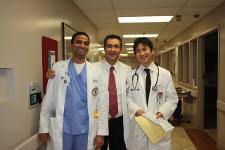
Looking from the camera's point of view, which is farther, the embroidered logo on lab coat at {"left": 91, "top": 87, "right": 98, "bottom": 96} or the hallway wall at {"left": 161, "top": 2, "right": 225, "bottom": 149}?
the hallway wall at {"left": 161, "top": 2, "right": 225, "bottom": 149}

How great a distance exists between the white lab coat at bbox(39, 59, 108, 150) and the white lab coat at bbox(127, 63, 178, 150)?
0.26m

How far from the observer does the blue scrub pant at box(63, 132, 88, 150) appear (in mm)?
2051

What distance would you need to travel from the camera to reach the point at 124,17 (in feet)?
16.4

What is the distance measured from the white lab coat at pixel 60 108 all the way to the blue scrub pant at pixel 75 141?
1.6 inches

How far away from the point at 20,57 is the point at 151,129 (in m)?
1.22

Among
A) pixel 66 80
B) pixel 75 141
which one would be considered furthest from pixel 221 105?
pixel 66 80

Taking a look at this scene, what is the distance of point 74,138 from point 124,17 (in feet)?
11.2

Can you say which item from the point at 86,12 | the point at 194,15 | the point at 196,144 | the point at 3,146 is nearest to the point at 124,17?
the point at 86,12

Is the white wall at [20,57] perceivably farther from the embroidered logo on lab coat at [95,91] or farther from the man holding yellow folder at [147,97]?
the man holding yellow folder at [147,97]

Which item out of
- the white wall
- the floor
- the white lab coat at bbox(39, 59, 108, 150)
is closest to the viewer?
the white wall

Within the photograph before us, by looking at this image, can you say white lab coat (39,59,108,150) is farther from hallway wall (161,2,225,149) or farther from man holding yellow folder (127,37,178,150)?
hallway wall (161,2,225,149)

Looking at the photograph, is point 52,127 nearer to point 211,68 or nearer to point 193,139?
point 193,139

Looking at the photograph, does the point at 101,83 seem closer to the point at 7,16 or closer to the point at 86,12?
the point at 7,16

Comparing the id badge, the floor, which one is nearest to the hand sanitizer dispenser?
the id badge
